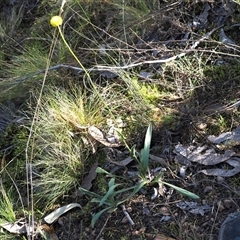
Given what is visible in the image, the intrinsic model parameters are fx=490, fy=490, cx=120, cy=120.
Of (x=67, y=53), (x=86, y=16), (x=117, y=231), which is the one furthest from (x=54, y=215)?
(x=86, y=16)

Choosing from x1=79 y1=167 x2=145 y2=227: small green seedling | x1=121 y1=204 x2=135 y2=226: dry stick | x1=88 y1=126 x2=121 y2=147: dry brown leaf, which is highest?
x1=88 y1=126 x2=121 y2=147: dry brown leaf

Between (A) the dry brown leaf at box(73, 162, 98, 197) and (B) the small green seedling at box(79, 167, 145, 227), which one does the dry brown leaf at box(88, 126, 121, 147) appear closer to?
(A) the dry brown leaf at box(73, 162, 98, 197)

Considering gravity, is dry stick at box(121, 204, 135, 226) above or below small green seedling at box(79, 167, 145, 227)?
below

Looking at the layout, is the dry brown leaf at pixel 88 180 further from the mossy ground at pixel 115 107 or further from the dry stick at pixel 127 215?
the dry stick at pixel 127 215

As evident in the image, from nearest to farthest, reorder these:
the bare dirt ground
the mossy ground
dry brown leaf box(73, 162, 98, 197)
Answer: the bare dirt ground → the mossy ground → dry brown leaf box(73, 162, 98, 197)

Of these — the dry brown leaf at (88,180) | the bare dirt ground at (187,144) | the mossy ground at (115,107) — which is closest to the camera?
the bare dirt ground at (187,144)

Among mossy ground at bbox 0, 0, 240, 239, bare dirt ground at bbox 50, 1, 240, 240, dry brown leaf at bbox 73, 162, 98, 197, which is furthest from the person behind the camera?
dry brown leaf at bbox 73, 162, 98, 197

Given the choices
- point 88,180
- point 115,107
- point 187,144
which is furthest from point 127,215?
point 115,107

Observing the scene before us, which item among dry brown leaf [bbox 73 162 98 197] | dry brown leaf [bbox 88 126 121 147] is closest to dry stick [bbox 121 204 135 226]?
dry brown leaf [bbox 73 162 98 197]

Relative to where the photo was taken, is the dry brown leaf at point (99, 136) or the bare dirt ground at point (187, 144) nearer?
the bare dirt ground at point (187, 144)

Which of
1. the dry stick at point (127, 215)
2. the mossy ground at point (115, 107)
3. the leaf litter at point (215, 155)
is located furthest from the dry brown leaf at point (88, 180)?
the leaf litter at point (215, 155)

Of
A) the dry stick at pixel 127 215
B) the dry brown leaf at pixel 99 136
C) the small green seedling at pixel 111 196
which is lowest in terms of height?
the dry stick at pixel 127 215

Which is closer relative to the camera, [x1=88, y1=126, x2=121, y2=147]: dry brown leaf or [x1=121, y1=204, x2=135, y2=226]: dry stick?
[x1=121, y1=204, x2=135, y2=226]: dry stick
